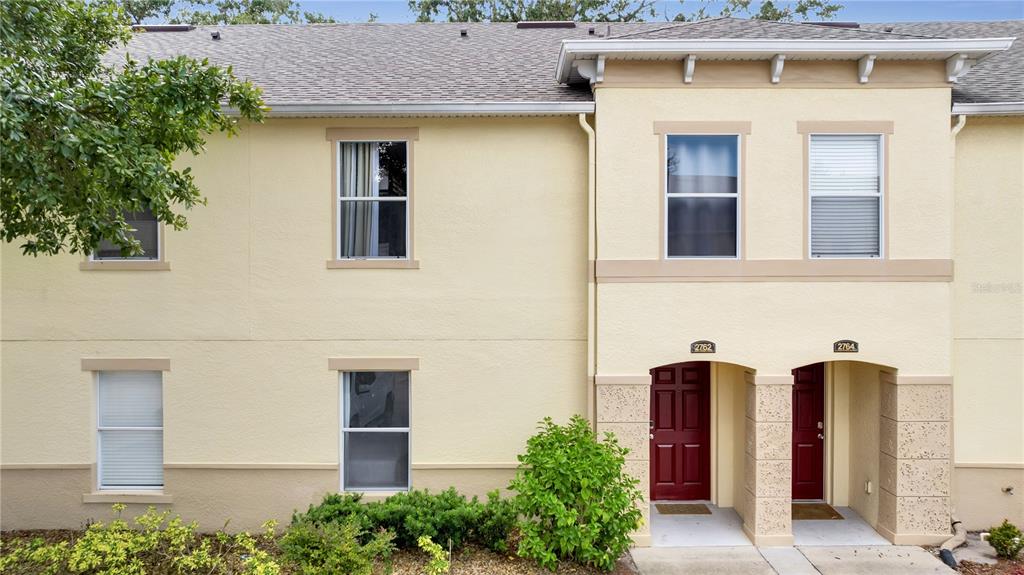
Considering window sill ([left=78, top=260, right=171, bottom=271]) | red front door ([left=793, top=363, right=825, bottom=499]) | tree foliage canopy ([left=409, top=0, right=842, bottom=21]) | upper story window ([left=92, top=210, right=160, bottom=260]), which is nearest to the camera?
window sill ([left=78, top=260, right=171, bottom=271])

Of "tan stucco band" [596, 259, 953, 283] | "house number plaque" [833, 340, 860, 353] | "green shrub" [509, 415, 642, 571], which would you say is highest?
"tan stucco band" [596, 259, 953, 283]

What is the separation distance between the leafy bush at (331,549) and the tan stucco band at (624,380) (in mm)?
3281

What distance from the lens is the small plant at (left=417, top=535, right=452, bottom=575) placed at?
656 centimetres

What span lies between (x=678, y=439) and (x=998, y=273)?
200 inches

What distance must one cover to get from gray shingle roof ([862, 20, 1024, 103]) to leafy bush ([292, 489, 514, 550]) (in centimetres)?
853

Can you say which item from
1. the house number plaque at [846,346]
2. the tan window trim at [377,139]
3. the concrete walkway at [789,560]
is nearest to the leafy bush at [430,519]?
the concrete walkway at [789,560]

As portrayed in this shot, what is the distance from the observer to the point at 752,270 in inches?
312

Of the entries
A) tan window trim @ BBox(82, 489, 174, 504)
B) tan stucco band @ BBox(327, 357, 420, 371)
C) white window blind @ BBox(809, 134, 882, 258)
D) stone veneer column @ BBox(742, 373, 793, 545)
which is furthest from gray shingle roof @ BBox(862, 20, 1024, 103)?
tan window trim @ BBox(82, 489, 174, 504)

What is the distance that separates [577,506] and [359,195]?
5083 millimetres

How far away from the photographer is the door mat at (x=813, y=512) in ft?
28.6

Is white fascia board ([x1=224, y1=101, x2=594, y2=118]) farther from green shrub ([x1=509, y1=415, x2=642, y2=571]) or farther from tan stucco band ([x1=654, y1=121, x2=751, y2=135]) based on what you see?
green shrub ([x1=509, y1=415, x2=642, y2=571])

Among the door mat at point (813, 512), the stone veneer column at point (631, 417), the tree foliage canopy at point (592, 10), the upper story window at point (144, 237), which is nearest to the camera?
the stone veneer column at point (631, 417)

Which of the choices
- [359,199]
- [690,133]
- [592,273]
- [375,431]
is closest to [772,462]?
[592,273]

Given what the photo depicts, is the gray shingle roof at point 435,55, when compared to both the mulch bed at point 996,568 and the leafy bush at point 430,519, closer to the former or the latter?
the leafy bush at point 430,519
